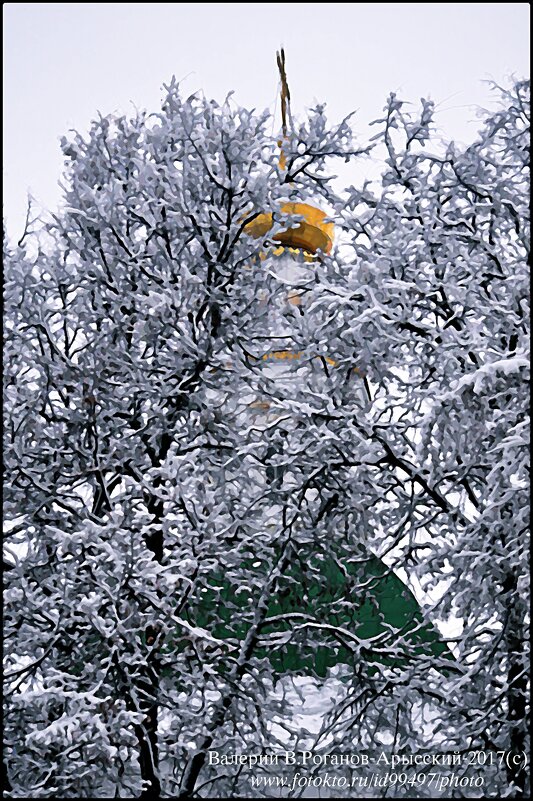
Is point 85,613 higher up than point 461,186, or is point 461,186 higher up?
point 461,186

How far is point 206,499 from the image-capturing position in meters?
6.22

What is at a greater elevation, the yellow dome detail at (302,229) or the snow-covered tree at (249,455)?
the yellow dome detail at (302,229)

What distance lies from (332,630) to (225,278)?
2.68 metres

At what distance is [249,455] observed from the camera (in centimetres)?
657

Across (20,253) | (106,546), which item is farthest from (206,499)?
(20,253)

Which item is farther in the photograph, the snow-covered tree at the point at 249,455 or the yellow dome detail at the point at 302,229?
the yellow dome detail at the point at 302,229

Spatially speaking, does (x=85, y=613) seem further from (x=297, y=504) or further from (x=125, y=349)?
(x=125, y=349)

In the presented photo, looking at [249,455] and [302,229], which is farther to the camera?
[302,229]

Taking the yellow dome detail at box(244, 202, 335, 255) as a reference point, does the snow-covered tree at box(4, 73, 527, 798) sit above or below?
below

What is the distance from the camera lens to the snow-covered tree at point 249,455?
5.45 m

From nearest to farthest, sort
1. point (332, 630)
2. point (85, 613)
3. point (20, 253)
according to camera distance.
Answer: point (85, 613), point (332, 630), point (20, 253)

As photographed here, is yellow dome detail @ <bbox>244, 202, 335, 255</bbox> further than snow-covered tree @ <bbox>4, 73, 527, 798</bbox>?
Yes

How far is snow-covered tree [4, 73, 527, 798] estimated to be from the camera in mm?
5453

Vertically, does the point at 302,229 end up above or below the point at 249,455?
above
